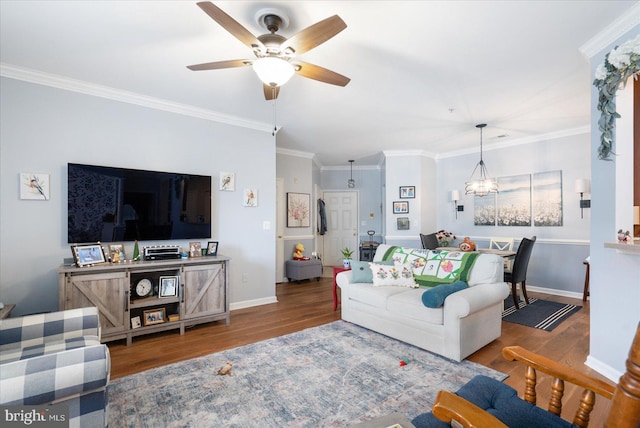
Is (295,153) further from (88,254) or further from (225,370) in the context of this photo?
(225,370)

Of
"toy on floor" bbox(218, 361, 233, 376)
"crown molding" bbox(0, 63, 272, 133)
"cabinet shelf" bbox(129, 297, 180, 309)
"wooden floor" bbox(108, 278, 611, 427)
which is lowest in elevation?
"wooden floor" bbox(108, 278, 611, 427)

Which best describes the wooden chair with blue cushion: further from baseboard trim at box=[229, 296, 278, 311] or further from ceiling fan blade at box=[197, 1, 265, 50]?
baseboard trim at box=[229, 296, 278, 311]

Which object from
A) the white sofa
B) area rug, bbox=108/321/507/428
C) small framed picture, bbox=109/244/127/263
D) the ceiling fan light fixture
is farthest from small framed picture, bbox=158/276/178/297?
the ceiling fan light fixture

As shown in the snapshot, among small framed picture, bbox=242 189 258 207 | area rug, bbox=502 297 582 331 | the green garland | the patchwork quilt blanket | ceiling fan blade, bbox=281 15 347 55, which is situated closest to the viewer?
ceiling fan blade, bbox=281 15 347 55

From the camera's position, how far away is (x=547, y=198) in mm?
5004

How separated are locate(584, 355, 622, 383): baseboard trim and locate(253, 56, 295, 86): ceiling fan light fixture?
3.28 meters

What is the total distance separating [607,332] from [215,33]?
3862 millimetres

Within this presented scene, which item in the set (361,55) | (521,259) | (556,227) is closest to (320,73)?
(361,55)

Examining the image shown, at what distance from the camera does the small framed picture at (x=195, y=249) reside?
3643 millimetres

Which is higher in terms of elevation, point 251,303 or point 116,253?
point 116,253

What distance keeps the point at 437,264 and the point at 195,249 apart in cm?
289

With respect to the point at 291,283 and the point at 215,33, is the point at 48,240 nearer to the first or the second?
the point at 215,33

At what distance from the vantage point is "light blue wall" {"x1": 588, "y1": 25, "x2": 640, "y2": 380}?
7.11 ft

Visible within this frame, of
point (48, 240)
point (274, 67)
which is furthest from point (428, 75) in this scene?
point (48, 240)
